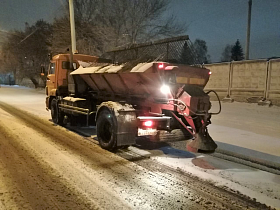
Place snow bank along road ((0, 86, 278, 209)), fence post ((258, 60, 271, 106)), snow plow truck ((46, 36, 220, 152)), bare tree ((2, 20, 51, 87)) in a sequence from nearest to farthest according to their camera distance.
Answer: snow bank along road ((0, 86, 278, 209)) → snow plow truck ((46, 36, 220, 152)) → fence post ((258, 60, 271, 106)) → bare tree ((2, 20, 51, 87))

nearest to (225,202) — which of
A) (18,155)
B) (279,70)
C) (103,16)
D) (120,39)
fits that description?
(18,155)

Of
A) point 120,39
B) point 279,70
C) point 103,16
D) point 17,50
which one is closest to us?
point 279,70

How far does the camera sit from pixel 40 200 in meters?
3.38

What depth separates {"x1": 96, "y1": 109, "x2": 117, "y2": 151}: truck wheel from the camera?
581 centimetres

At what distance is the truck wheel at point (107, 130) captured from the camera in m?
5.81

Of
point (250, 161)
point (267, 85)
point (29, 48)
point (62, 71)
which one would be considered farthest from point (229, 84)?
point (29, 48)

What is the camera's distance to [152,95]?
19.1 feet

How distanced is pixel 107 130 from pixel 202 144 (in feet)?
8.48

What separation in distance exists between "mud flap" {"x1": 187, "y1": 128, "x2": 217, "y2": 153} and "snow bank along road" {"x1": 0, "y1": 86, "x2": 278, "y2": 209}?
0.72 metres

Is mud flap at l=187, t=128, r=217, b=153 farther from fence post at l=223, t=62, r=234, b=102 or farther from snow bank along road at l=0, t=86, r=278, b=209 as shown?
fence post at l=223, t=62, r=234, b=102

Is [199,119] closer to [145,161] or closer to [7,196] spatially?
[145,161]

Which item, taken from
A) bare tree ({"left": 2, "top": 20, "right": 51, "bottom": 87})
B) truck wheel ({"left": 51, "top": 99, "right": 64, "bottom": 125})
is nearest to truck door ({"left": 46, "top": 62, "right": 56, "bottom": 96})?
truck wheel ({"left": 51, "top": 99, "right": 64, "bottom": 125})

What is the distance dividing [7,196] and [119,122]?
111 inches

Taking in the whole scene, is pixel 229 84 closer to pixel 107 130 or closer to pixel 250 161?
pixel 250 161
